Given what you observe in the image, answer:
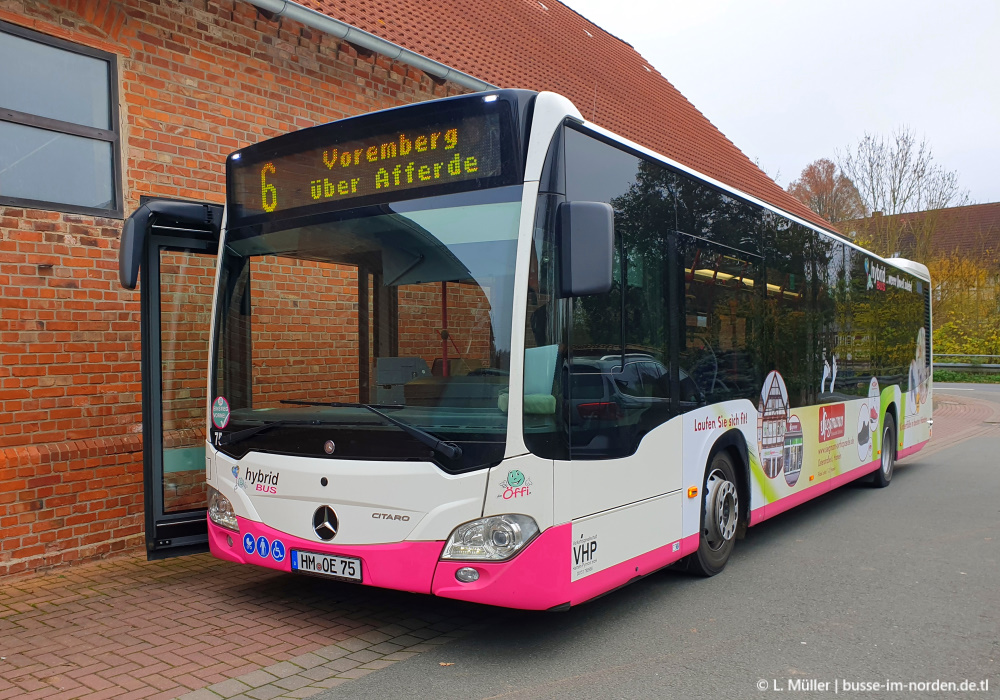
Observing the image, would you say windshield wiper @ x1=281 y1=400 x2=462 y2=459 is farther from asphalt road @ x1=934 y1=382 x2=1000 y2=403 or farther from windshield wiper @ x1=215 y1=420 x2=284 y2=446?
asphalt road @ x1=934 y1=382 x2=1000 y2=403

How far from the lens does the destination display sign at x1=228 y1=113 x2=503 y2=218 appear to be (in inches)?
169

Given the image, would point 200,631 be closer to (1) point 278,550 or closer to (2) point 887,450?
(1) point 278,550

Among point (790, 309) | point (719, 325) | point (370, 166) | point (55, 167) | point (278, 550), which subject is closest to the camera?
point (370, 166)

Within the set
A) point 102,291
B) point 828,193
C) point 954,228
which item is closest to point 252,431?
point 102,291

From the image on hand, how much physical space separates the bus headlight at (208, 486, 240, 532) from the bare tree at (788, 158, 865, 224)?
3535 centimetres

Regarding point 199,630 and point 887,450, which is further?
point 887,450

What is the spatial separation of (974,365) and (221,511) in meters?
37.7

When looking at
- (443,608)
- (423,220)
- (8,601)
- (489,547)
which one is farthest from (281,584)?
(423,220)

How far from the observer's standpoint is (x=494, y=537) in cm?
413

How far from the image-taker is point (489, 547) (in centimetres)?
414

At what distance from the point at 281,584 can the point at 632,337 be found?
2999 millimetres

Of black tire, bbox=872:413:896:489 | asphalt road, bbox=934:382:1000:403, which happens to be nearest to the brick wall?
black tire, bbox=872:413:896:489

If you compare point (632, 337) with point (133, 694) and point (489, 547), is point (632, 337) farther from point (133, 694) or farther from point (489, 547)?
point (133, 694)

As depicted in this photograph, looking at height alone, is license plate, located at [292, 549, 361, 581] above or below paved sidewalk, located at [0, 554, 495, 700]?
above
